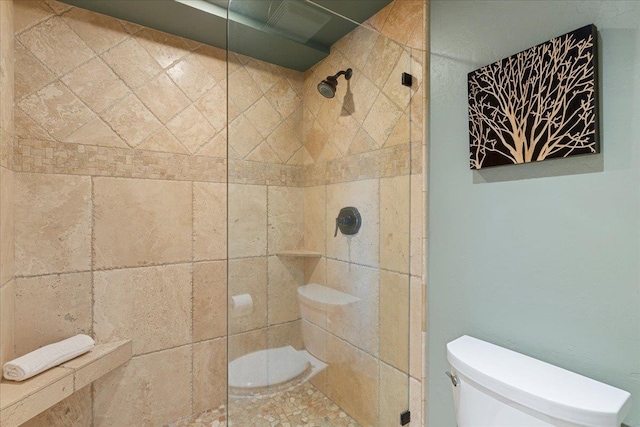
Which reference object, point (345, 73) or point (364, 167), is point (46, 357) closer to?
point (364, 167)

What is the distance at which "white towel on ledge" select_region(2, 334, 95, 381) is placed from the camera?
126 centimetres

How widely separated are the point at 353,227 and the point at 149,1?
1.56m

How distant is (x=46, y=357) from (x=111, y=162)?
97 cm

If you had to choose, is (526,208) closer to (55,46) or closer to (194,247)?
(194,247)

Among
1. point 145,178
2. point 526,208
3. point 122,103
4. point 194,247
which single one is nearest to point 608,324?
point 526,208

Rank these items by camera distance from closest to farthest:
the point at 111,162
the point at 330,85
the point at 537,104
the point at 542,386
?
the point at 542,386, the point at 537,104, the point at 330,85, the point at 111,162

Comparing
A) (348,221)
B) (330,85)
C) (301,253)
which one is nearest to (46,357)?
(301,253)

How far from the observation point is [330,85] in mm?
1296

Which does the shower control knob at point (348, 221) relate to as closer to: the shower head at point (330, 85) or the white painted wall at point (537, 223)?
the white painted wall at point (537, 223)

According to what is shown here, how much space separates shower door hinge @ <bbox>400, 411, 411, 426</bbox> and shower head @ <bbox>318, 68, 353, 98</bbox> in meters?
1.50

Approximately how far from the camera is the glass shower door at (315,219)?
3.91 feet

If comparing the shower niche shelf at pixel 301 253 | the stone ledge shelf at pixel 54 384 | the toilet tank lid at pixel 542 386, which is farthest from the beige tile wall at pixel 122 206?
the toilet tank lid at pixel 542 386

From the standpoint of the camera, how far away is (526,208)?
41.3 inches

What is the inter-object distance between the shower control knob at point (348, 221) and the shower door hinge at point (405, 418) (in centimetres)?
90
